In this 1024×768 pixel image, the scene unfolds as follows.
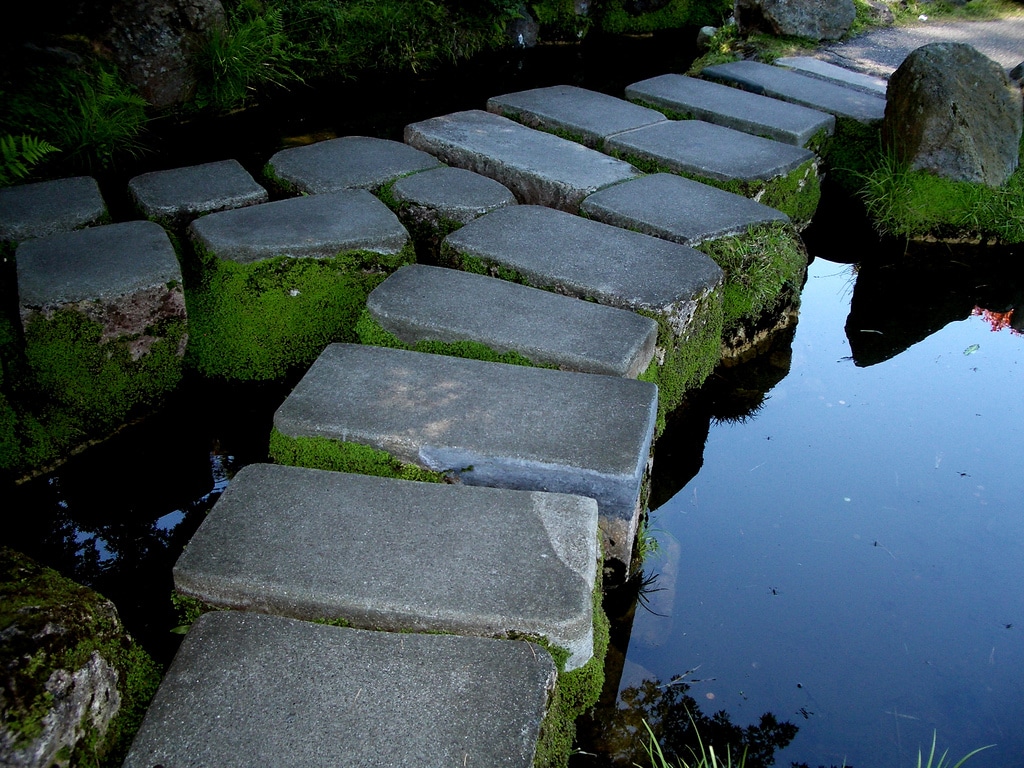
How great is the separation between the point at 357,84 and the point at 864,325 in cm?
397

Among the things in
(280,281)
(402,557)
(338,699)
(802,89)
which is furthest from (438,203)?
(802,89)

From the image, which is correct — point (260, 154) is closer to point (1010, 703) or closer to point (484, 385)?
point (484, 385)

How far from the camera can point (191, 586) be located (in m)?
1.78

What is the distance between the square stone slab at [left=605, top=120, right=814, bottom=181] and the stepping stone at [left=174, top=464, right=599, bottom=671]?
222cm

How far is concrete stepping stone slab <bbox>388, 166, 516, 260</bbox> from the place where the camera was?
327 cm

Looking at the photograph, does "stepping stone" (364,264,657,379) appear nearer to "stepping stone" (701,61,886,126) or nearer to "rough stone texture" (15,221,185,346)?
"rough stone texture" (15,221,185,346)

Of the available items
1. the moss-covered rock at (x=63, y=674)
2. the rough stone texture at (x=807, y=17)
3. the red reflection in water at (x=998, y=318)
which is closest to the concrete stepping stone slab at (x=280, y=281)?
the moss-covered rock at (x=63, y=674)

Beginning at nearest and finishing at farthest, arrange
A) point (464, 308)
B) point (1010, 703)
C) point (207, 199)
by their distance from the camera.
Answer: point (1010, 703) → point (464, 308) → point (207, 199)

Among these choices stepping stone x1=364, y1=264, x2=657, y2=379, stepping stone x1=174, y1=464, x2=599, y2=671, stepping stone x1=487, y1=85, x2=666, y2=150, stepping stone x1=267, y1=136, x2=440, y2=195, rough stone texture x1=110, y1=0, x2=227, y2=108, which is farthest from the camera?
rough stone texture x1=110, y1=0, x2=227, y2=108

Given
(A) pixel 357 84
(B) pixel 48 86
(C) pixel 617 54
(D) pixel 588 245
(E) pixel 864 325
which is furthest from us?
(C) pixel 617 54

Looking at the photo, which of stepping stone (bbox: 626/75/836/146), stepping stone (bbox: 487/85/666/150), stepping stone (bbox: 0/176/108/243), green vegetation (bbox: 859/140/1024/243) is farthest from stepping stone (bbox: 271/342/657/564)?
green vegetation (bbox: 859/140/1024/243)

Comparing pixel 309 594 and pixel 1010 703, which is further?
pixel 1010 703

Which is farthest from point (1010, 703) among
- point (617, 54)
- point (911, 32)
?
point (617, 54)

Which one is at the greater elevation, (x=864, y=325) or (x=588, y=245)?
(x=588, y=245)
